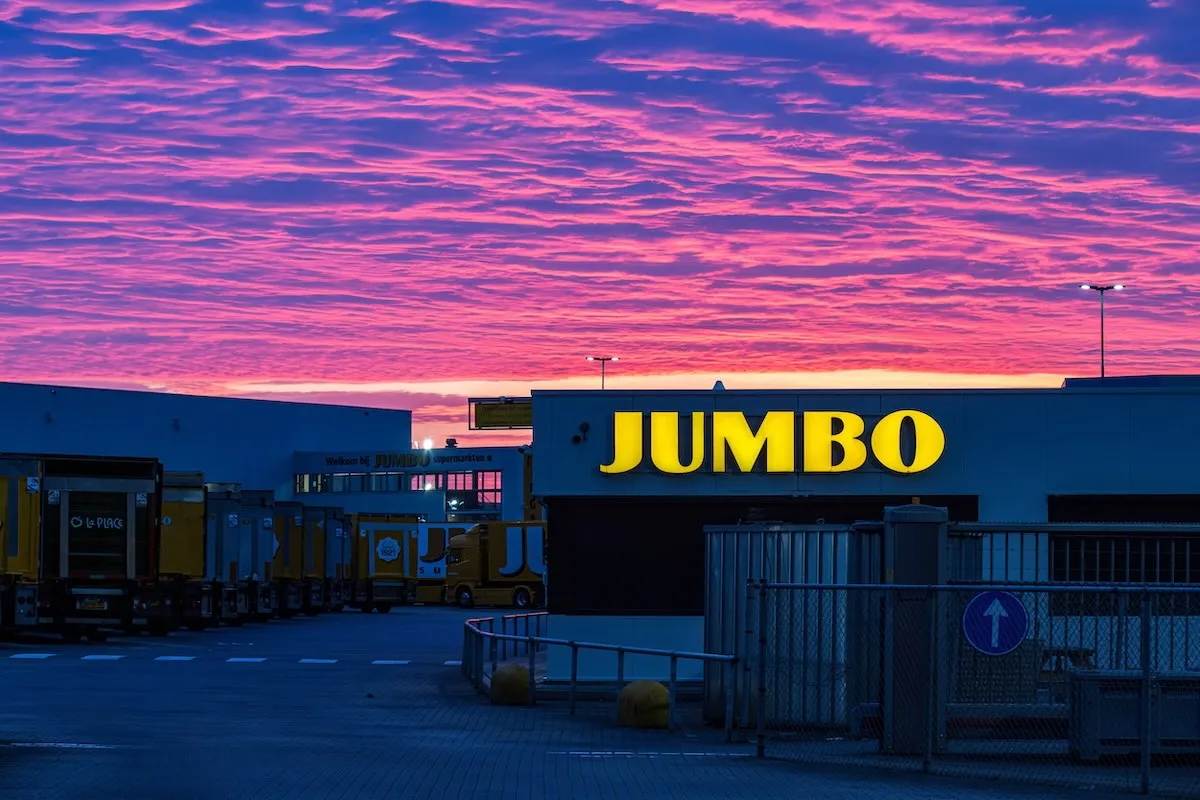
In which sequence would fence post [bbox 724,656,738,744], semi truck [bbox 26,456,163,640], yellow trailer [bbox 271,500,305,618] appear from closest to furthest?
1. fence post [bbox 724,656,738,744]
2. semi truck [bbox 26,456,163,640]
3. yellow trailer [bbox 271,500,305,618]

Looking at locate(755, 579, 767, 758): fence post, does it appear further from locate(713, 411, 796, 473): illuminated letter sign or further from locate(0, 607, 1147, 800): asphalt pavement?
locate(713, 411, 796, 473): illuminated letter sign

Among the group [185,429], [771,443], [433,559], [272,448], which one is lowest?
[433,559]

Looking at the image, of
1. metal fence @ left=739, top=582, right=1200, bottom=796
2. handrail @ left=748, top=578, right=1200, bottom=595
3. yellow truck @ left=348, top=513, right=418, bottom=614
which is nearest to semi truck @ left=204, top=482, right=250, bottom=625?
yellow truck @ left=348, top=513, right=418, bottom=614

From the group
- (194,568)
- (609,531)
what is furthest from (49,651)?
(609,531)

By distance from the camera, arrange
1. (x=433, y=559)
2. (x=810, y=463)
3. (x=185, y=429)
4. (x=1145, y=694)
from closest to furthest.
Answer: (x=1145, y=694) → (x=810, y=463) → (x=433, y=559) → (x=185, y=429)

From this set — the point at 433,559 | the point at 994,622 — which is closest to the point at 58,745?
the point at 994,622

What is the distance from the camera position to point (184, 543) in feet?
155

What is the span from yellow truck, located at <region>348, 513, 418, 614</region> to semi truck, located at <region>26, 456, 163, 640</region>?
23566 mm

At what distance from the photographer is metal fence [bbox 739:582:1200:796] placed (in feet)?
60.8

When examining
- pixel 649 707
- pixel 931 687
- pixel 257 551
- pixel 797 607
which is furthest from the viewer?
pixel 257 551

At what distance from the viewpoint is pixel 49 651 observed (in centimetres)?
3791

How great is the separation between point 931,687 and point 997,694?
1.60 m

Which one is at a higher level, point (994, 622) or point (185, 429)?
point (185, 429)

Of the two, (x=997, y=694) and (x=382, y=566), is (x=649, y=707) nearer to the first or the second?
(x=997, y=694)
